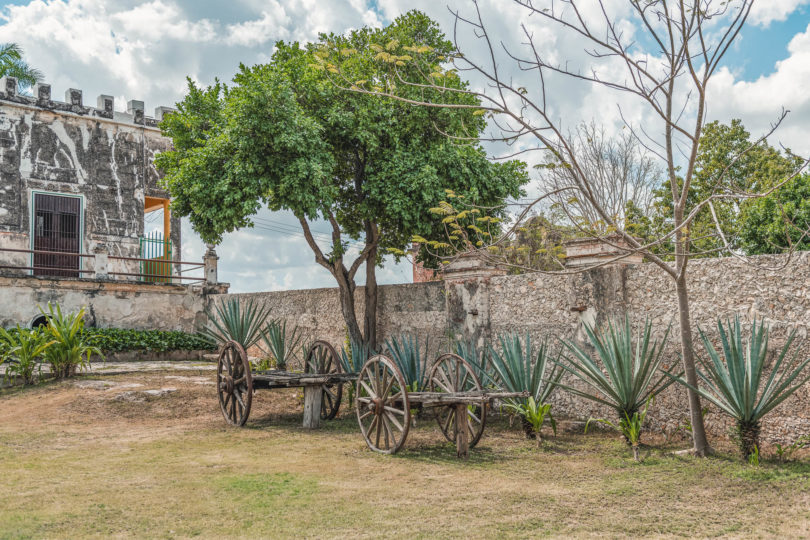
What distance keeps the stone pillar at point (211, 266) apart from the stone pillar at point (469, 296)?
32.2 feet

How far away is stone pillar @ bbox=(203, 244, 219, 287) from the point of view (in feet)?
57.0

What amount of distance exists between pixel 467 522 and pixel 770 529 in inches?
72.5

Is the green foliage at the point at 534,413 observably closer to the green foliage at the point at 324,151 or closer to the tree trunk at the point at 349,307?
the green foliage at the point at 324,151

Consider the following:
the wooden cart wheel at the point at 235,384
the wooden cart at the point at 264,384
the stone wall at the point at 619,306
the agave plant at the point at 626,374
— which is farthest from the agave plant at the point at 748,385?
the wooden cart wheel at the point at 235,384

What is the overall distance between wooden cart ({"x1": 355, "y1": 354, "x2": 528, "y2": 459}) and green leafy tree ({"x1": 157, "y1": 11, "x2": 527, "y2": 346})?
2668 millimetres

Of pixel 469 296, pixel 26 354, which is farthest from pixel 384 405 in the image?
pixel 26 354

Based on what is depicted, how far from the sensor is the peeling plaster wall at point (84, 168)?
1731cm

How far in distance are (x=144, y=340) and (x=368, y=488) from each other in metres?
11.8

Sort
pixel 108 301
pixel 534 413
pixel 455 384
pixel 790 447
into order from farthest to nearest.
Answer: pixel 108 301 < pixel 455 384 < pixel 534 413 < pixel 790 447

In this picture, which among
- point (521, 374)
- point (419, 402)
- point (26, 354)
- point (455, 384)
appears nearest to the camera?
point (419, 402)

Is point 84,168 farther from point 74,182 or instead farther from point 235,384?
point 235,384

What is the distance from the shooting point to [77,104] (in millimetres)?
18422

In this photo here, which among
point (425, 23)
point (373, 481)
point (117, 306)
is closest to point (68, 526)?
point (373, 481)

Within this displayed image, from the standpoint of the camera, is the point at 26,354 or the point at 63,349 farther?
the point at 63,349
